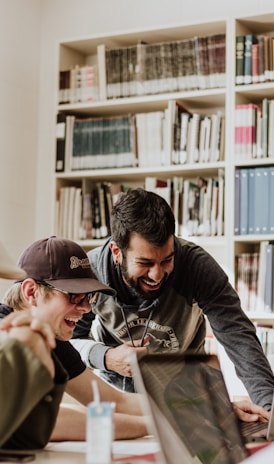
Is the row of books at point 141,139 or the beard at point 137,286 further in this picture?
the row of books at point 141,139

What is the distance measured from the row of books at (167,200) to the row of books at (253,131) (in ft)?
0.59

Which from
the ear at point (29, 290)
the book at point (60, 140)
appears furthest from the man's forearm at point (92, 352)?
the book at point (60, 140)

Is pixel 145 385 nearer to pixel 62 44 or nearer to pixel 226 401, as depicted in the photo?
pixel 226 401

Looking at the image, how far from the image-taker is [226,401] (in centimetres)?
165

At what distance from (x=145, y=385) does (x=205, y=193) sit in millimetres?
2620

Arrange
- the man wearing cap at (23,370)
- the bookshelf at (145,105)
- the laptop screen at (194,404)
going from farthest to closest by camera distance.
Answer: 1. the bookshelf at (145,105)
2. the laptop screen at (194,404)
3. the man wearing cap at (23,370)

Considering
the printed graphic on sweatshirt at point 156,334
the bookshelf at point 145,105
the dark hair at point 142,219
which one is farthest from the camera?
the bookshelf at point 145,105

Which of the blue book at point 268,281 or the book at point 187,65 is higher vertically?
the book at point 187,65

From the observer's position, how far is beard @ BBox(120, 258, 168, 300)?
2402mm

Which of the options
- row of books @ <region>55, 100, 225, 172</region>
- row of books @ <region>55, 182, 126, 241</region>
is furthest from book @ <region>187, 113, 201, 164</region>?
row of books @ <region>55, 182, 126, 241</region>

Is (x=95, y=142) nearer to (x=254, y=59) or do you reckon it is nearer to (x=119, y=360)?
(x=254, y=59)

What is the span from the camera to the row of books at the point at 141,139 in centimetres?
391

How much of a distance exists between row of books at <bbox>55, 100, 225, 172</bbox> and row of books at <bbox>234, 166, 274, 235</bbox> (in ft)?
0.66

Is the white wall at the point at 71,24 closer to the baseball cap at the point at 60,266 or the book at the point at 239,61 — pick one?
→ the book at the point at 239,61
